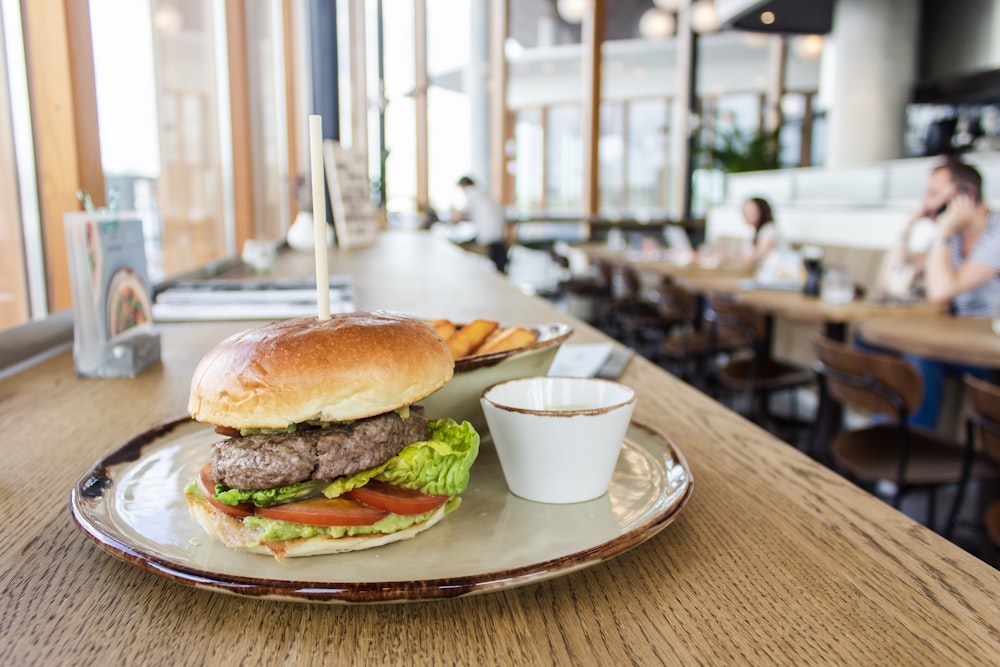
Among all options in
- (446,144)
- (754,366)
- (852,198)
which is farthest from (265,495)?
(446,144)

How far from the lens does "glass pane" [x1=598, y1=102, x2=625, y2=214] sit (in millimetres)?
13750

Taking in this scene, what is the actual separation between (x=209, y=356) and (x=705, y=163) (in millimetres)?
10620

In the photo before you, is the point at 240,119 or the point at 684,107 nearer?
the point at 240,119

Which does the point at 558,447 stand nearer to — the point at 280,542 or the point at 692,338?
the point at 280,542

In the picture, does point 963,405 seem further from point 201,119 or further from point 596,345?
point 201,119

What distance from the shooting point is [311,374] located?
604 mm

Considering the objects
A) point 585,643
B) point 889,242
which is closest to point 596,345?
point 585,643

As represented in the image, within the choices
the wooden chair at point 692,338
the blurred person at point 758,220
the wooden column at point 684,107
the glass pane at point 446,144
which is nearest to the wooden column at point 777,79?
the wooden column at point 684,107

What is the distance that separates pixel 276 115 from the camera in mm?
5359

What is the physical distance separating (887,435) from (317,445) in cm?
251

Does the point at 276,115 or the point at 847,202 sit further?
the point at 847,202

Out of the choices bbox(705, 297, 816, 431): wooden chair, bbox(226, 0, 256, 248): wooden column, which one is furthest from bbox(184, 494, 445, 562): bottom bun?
bbox(226, 0, 256, 248): wooden column

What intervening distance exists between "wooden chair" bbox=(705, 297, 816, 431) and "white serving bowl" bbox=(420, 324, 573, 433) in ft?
9.81

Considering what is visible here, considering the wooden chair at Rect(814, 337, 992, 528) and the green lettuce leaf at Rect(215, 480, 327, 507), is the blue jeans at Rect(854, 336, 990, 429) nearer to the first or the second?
the wooden chair at Rect(814, 337, 992, 528)
